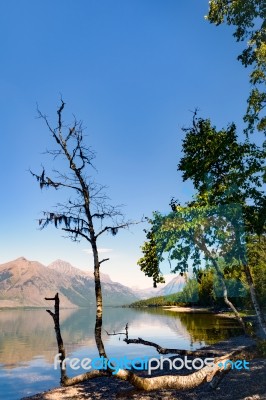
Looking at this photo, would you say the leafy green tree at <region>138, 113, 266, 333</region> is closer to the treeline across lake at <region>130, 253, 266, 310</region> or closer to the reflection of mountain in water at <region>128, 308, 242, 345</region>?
the reflection of mountain in water at <region>128, 308, 242, 345</region>

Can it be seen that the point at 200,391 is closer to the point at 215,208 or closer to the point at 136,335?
the point at 215,208

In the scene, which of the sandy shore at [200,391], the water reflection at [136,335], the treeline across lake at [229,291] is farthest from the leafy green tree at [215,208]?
the treeline across lake at [229,291]

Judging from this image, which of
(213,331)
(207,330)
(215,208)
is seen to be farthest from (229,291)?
(215,208)

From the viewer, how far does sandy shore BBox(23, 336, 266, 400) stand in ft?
50.3

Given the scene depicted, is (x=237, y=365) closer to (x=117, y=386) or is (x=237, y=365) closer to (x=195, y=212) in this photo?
(x=117, y=386)

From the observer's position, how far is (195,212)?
976 inches

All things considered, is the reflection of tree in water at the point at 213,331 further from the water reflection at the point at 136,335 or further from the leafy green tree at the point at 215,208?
the leafy green tree at the point at 215,208

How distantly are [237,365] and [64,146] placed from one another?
16003 mm

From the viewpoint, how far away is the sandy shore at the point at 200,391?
50.3 feet

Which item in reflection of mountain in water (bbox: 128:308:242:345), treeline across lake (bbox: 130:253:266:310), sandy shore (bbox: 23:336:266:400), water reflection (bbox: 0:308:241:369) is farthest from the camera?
treeline across lake (bbox: 130:253:266:310)

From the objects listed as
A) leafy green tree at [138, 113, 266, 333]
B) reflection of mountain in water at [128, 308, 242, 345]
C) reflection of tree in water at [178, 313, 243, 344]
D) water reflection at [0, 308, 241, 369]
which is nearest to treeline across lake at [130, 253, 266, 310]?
reflection of mountain in water at [128, 308, 242, 345]

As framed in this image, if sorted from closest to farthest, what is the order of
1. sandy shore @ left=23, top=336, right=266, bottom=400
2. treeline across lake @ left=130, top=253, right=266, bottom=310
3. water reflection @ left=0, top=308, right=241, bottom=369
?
sandy shore @ left=23, top=336, right=266, bottom=400 → water reflection @ left=0, top=308, right=241, bottom=369 → treeline across lake @ left=130, top=253, right=266, bottom=310

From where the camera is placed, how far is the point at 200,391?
16.9m

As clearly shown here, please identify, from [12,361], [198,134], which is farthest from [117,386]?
[12,361]
